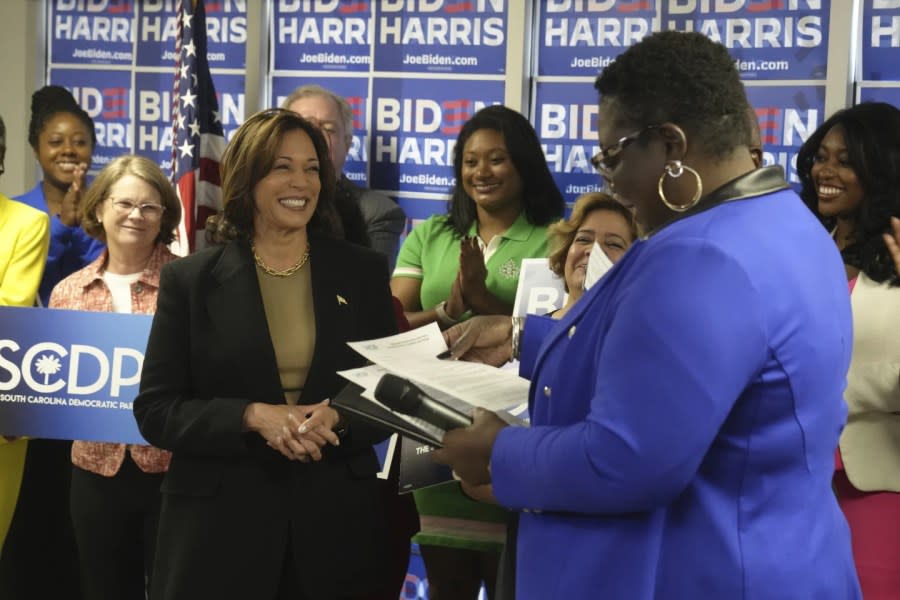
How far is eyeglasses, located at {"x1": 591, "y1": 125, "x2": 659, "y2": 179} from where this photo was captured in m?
1.58

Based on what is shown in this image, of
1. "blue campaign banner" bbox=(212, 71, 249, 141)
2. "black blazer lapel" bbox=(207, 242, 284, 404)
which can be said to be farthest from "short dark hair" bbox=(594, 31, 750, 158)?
"blue campaign banner" bbox=(212, 71, 249, 141)

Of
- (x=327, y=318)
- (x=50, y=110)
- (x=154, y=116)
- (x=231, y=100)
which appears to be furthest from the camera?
(x=154, y=116)

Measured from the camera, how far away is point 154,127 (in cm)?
584

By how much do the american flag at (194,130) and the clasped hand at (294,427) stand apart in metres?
1.99

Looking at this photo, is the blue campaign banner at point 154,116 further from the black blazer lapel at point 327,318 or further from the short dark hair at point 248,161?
the black blazer lapel at point 327,318

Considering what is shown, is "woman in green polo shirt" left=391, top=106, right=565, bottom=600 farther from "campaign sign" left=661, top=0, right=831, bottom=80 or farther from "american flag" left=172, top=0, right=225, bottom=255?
"campaign sign" left=661, top=0, right=831, bottom=80

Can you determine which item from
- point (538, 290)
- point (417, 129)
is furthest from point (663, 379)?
point (417, 129)

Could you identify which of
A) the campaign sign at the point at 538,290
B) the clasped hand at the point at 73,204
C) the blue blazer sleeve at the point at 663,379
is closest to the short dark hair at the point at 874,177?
the campaign sign at the point at 538,290

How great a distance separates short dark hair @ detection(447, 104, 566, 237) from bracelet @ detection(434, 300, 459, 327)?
388 mm

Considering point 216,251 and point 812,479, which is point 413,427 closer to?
point 812,479

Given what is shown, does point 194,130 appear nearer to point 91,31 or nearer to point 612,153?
point 91,31

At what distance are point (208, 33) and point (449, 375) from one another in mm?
4279

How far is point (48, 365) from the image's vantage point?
350cm

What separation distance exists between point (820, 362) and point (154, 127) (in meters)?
4.90
